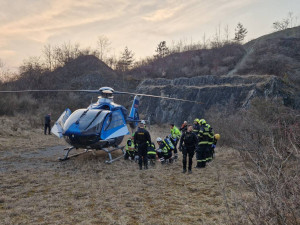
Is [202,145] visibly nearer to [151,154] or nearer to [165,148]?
[165,148]

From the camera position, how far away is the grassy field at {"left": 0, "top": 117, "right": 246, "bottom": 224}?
15.8 ft

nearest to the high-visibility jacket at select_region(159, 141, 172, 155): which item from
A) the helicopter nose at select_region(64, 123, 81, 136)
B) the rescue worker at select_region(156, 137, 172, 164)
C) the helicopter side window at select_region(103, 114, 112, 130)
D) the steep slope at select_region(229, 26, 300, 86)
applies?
the rescue worker at select_region(156, 137, 172, 164)

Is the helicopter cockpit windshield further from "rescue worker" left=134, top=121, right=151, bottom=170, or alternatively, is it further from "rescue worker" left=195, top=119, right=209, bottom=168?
"rescue worker" left=195, top=119, right=209, bottom=168

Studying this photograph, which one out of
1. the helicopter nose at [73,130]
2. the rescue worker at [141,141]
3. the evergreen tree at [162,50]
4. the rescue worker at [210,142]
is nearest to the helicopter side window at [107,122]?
the helicopter nose at [73,130]

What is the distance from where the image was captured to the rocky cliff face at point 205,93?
21.6m

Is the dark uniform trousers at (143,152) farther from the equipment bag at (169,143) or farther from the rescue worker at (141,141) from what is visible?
the equipment bag at (169,143)

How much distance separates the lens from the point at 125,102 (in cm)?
3803

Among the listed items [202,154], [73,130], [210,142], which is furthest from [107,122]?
[210,142]

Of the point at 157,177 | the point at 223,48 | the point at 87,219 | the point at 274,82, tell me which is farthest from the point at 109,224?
the point at 223,48

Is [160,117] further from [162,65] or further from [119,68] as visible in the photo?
[119,68]

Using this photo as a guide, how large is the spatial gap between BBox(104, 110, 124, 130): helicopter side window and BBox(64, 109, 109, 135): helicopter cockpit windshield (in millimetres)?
504

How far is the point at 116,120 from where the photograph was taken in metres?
10.6

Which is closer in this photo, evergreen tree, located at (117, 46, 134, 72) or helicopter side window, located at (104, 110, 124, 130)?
helicopter side window, located at (104, 110, 124, 130)

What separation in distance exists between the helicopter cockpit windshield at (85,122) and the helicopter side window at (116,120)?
504 millimetres
